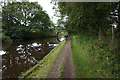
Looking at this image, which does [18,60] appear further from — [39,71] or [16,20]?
[16,20]

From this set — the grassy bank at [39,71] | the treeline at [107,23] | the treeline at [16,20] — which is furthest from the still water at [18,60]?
the treeline at [16,20]

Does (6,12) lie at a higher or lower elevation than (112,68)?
higher

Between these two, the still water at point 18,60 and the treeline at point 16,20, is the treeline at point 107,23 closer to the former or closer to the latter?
the still water at point 18,60

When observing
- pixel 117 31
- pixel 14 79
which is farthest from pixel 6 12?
pixel 117 31

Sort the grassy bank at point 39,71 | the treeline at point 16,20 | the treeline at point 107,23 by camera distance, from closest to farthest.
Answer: the treeline at point 107,23, the grassy bank at point 39,71, the treeline at point 16,20

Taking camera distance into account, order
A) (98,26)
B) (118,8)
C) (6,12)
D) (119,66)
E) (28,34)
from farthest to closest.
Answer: (28,34) < (6,12) < (98,26) < (118,8) < (119,66)

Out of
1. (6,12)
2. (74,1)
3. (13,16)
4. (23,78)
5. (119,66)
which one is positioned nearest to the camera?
(119,66)

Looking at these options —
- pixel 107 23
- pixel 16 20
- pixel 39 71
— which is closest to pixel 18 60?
pixel 39 71

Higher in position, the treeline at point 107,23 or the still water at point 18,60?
the treeline at point 107,23

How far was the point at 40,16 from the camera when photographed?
3791 cm

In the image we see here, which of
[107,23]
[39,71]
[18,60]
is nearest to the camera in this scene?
[107,23]

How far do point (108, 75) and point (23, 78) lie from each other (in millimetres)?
4410

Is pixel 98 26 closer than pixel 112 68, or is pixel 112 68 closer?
pixel 112 68

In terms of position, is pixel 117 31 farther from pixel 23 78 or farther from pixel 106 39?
pixel 23 78
